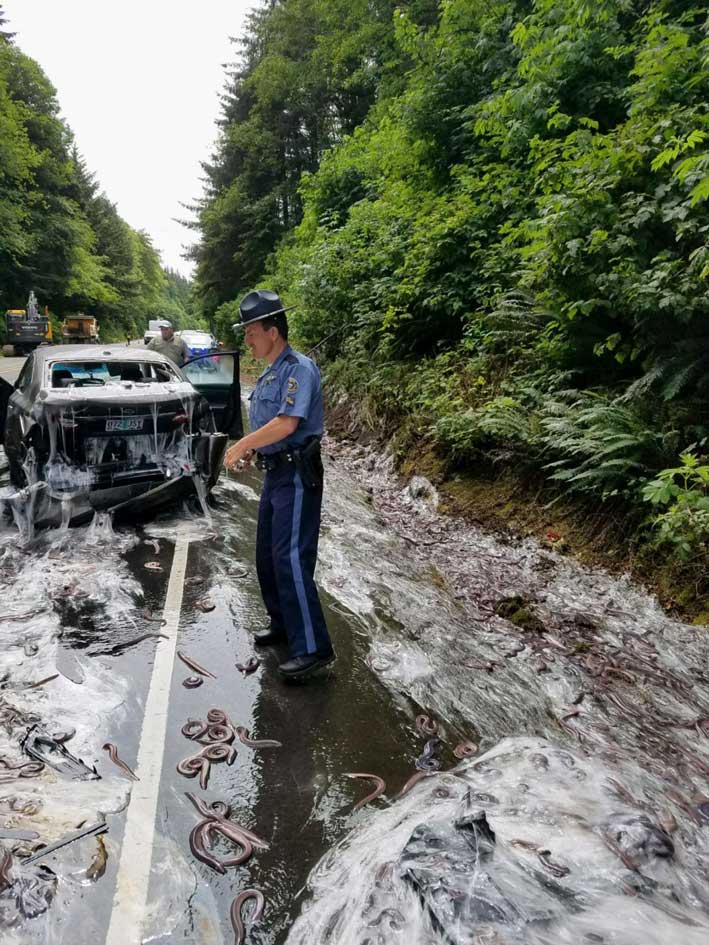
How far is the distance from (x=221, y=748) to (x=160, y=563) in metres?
2.84

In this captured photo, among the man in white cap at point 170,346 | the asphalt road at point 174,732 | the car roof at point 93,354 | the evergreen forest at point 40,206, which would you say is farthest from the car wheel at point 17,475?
the evergreen forest at point 40,206

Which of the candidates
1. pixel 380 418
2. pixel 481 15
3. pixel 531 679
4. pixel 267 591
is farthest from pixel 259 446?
pixel 481 15

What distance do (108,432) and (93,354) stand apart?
4.26 feet

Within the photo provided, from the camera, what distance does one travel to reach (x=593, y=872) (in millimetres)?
2326

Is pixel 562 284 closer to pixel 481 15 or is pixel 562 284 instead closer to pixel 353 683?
pixel 353 683

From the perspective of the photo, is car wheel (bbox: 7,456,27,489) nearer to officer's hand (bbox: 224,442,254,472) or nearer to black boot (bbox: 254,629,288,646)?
black boot (bbox: 254,629,288,646)

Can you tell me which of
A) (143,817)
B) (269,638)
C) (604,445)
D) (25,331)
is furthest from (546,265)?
(25,331)

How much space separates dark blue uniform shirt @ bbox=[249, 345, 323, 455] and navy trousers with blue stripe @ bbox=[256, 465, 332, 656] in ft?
0.73

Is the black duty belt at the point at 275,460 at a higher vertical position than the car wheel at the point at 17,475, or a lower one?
higher

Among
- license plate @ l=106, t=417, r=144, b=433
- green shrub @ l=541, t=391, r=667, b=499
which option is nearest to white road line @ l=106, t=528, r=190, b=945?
license plate @ l=106, t=417, r=144, b=433

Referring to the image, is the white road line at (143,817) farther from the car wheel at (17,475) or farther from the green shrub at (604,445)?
the green shrub at (604,445)

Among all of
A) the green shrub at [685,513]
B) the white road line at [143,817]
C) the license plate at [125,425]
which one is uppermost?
the license plate at [125,425]

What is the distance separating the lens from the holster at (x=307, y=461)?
3801mm

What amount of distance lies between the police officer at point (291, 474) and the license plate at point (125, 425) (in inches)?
109
